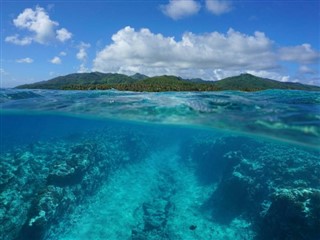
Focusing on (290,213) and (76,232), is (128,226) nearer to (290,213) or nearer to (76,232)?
(76,232)

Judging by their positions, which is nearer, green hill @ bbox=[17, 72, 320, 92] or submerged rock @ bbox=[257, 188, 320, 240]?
submerged rock @ bbox=[257, 188, 320, 240]

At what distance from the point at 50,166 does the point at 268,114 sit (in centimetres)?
1526

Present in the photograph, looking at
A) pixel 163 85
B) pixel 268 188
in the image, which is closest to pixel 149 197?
pixel 268 188

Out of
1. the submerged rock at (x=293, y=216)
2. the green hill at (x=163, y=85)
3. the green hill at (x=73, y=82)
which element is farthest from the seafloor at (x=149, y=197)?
the green hill at (x=73, y=82)

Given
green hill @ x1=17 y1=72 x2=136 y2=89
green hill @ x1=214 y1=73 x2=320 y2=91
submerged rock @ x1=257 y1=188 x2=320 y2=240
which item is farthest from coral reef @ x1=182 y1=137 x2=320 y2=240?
green hill @ x1=17 y1=72 x2=136 y2=89

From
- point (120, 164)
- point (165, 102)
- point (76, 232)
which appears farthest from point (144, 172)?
point (76, 232)

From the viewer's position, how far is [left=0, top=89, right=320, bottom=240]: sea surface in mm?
15195

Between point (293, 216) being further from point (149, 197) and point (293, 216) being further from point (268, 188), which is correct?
point (149, 197)

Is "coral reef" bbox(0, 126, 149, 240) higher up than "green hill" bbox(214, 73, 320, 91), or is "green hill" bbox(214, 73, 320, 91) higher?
"green hill" bbox(214, 73, 320, 91)

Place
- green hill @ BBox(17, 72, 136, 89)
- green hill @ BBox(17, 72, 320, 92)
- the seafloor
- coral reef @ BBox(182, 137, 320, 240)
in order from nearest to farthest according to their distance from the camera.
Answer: coral reef @ BBox(182, 137, 320, 240), the seafloor, green hill @ BBox(17, 72, 320, 92), green hill @ BBox(17, 72, 136, 89)

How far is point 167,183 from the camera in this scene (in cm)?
2436

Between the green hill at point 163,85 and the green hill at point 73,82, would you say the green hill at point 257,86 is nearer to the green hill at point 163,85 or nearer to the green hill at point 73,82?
the green hill at point 163,85

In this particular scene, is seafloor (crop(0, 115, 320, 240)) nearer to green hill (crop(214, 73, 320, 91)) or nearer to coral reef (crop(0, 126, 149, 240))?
coral reef (crop(0, 126, 149, 240))

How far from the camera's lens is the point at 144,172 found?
26203 millimetres
